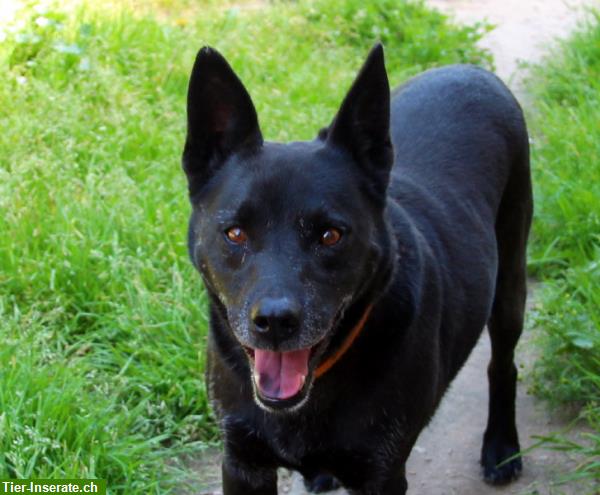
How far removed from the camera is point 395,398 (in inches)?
111

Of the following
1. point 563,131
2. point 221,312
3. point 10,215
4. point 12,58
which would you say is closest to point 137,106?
point 12,58

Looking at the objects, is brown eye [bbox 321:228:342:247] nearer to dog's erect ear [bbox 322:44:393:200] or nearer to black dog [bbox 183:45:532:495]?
black dog [bbox 183:45:532:495]

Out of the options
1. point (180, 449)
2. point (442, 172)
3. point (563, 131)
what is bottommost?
point (180, 449)

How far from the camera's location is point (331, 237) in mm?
2672

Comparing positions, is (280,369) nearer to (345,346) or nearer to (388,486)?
(345,346)

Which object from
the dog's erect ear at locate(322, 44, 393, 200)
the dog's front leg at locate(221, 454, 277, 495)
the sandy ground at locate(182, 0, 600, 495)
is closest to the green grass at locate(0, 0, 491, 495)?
the sandy ground at locate(182, 0, 600, 495)

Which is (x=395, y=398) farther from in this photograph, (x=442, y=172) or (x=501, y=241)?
(x=501, y=241)

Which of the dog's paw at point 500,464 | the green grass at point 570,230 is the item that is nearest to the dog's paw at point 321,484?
the dog's paw at point 500,464

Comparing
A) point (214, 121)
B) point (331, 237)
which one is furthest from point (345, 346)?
point (214, 121)

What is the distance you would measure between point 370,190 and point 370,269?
25 centimetres

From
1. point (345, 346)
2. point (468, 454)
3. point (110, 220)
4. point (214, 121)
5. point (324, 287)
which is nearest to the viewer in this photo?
point (324, 287)

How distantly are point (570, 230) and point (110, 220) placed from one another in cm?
221

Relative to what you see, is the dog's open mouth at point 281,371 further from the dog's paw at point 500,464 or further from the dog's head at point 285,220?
the dog's paw at point 500,464

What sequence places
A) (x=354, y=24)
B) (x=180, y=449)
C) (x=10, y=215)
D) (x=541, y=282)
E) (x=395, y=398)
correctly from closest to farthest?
(x=395, y=398) → (x=180, y=449) → (x=10, y=215) → (x=541, y=282) → (x=354, y=24)
